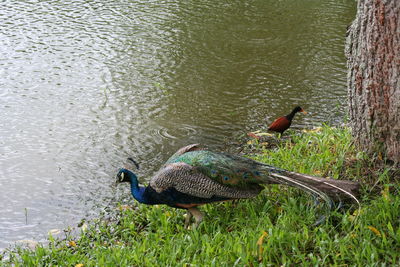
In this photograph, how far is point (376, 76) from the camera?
15.1ft

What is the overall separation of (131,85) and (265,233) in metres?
5.64

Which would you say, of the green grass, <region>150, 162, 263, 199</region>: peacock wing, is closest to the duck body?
the green grass

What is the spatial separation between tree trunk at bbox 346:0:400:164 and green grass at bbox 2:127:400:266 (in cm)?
24

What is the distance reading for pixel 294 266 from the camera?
381 cm

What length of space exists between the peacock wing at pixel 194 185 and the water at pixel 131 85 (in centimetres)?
136

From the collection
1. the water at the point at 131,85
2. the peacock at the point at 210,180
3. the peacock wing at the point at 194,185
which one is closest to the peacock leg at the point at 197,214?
the peacock at the point at 210,180

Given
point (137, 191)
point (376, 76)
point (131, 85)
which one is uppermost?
point (376, 76)

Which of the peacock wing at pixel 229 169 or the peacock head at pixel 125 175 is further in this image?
the peacock head at pixel 125 175

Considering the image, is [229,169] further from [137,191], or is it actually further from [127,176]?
[127,176]

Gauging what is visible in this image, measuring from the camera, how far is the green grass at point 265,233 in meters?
3.88

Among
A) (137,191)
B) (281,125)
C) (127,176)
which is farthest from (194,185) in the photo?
(281,125)

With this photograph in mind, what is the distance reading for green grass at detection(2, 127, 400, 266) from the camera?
3.88m

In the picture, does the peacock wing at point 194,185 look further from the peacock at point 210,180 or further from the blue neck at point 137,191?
the blue neck at point 137,191

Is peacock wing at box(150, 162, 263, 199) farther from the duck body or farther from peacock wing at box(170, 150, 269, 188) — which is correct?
the duck body
